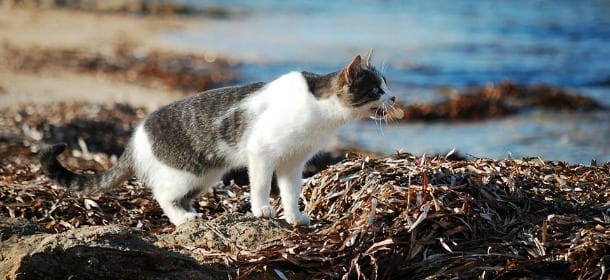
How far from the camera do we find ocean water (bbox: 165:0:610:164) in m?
9.49

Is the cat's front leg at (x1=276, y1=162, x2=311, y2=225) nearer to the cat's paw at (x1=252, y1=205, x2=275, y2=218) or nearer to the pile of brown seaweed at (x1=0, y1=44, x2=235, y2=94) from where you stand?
the cat's paw at (x1=252, y1=205, x2=275, y2=218)

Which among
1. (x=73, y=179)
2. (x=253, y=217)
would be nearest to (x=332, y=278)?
(x=253, y=217)

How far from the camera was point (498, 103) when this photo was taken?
11203 millimetres

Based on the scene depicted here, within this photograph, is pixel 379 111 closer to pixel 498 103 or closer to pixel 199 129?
pixel 199 129

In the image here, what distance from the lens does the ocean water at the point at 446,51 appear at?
31.1ft

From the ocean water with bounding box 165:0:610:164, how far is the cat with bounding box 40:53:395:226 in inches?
93.9

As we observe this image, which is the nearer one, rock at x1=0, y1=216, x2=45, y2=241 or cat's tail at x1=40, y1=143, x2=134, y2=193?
rock at x1=0, y1=216, x2=45, y2=241

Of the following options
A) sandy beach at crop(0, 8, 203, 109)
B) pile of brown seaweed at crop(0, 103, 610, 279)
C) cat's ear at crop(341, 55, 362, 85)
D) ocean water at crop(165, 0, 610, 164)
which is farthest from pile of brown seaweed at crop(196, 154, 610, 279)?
sandy beach at crop(0, 8, 203, 109)

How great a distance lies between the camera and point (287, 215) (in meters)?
4.26

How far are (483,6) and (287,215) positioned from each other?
800 inches

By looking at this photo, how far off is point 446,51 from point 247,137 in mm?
12078

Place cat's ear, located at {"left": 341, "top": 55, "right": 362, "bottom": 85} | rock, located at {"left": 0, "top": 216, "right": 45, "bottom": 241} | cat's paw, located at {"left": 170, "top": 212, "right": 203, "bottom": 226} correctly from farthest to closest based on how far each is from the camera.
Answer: cat's paw, located at {"left": 170, "top": 212, "right": 203, "bottom": 226}, cat's ear, located at {"left": 341, "top": 55, "right": 362, "bottom": 85}, rock, located at {"left": 0, "top": 216, "right": 45, "bottom": 241}

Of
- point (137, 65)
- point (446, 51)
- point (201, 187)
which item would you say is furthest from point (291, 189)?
point (446, 51)

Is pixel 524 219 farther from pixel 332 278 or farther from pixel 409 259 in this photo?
pixel 332 278
